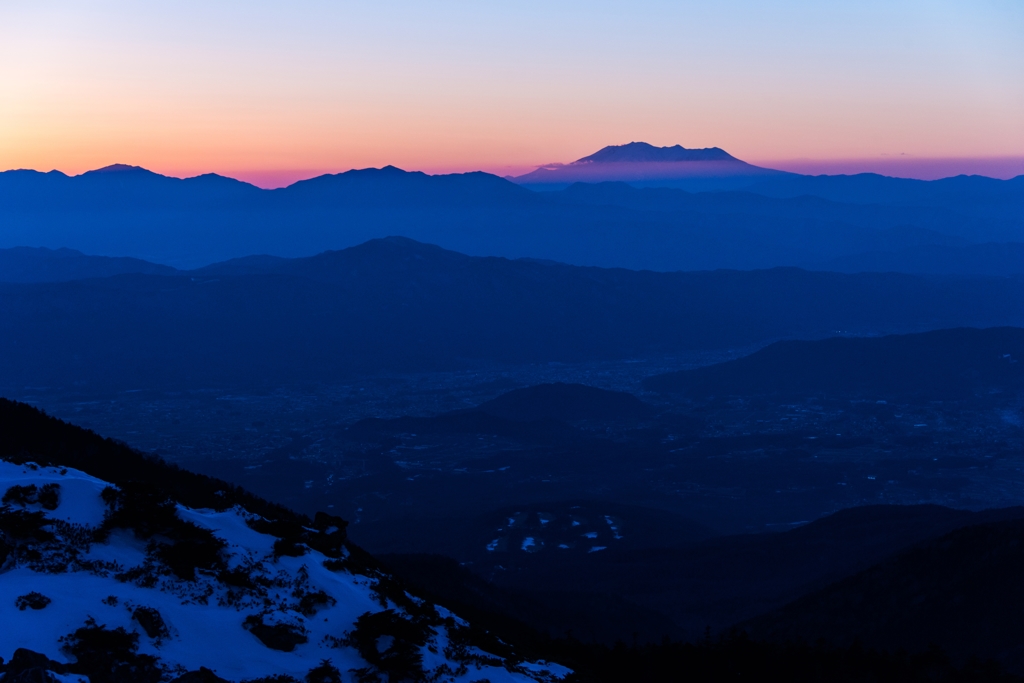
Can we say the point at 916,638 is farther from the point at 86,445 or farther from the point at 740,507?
the point at 740,507

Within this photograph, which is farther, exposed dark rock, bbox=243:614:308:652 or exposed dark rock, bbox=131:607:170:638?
exposed dark rock, bbox=243:614:308:652

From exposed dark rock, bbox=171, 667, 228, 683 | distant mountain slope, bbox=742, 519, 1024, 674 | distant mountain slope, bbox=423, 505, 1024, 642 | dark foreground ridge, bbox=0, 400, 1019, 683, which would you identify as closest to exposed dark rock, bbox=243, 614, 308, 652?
dark foreground ridge, bbox=0, 400, 1019, 683

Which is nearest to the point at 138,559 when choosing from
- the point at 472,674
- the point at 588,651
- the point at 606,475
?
the point at 472,674

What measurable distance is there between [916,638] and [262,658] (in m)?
50.6

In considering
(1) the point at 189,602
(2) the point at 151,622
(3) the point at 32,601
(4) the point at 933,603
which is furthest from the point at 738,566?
(3) the point at 32,601

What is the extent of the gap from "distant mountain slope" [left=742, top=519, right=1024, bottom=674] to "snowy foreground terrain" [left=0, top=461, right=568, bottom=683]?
116 ft

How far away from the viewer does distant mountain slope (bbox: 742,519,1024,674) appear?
6131 centimetres

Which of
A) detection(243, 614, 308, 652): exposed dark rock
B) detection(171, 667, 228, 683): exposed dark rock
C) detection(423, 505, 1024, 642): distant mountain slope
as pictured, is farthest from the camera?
detection(423, 505, 1024, 642): distant mountain slope

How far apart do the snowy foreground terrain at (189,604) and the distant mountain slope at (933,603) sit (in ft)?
116

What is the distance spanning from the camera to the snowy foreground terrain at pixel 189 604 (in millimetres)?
24578

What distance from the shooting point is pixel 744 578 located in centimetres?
8744

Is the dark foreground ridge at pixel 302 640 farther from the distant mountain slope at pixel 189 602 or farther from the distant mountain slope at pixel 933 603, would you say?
the distant mountain slope at pixel 933 603

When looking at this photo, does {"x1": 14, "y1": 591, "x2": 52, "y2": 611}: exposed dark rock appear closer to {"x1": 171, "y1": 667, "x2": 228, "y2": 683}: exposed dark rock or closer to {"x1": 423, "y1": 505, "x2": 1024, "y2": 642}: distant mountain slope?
{"x1": 171, "y1": 667, "x2": 228, "y2": 683}: exposed dark rock

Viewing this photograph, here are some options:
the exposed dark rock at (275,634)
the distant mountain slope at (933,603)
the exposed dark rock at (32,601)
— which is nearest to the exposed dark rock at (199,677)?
the exposed dark rock at (275,634)
